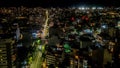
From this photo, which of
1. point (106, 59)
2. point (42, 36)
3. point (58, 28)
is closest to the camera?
point (106, 59)

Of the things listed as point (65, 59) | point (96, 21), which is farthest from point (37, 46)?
point (96, 21)

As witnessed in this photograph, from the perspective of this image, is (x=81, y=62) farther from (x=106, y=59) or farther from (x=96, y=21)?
(x=96, y=21)

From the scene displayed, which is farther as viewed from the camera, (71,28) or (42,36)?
(71,28)

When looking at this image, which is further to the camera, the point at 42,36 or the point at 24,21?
the point at 24,21

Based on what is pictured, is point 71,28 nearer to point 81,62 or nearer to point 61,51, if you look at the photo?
point 61,51

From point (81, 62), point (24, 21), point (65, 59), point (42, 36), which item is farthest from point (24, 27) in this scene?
point (81, 62)

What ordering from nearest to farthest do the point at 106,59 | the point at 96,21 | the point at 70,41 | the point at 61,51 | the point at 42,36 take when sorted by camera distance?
the point at 106,59
the point at 61,51
the point at 70,41
the point at 42,36
the point at 96,21

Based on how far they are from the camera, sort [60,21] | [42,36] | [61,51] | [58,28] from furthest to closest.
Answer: [60,21] → [58,28] → [42,36] → [61,51]

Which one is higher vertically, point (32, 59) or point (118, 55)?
point (118, 55)

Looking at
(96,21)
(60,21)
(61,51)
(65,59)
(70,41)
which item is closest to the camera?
(65,59)
